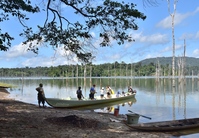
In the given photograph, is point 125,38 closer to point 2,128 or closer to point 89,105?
point 2,128

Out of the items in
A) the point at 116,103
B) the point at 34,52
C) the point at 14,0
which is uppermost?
the point at 14,0

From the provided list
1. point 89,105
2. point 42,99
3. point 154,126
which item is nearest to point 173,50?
point 89,105

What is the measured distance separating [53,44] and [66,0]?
5.90 feet

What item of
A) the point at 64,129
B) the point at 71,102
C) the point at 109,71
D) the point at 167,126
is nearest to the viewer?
the point at 64,129

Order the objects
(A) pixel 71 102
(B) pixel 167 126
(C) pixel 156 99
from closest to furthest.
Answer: (B) pixel 167 126 → (A) pixel 71 102 → (C) pixel 156 99

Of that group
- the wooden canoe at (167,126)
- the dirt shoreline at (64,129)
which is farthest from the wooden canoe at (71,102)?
the wooden canoe at (167,126)

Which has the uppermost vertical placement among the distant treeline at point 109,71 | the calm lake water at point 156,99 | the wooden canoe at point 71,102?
the distant treeline at point 109,71

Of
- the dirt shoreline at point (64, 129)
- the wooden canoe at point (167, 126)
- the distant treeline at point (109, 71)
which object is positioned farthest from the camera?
the distant treeline at point (109, 71)

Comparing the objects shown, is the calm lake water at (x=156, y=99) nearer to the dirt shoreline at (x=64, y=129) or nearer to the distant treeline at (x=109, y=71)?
the dirt shoreline at (x=64, y=129)

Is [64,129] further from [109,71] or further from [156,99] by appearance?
[109,71]

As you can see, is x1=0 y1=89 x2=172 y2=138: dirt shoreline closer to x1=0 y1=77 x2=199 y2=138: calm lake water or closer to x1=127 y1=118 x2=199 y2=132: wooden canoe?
x1=127 y1=118 x2=199 y2=132: wooden canoe

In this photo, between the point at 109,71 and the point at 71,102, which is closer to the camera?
the point at 71,102

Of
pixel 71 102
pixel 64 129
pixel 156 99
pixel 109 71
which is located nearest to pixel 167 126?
pixel 64 129

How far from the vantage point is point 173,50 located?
47.6 metres
